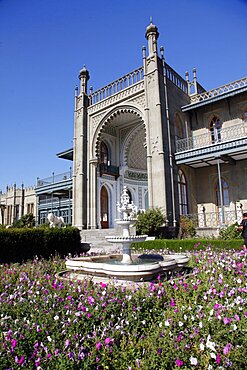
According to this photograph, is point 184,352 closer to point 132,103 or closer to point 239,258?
point 239,258

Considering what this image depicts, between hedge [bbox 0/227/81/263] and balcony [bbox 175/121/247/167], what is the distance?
7.32 meters

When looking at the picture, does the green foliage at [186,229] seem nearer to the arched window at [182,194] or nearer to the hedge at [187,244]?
the arched window at [182,194]

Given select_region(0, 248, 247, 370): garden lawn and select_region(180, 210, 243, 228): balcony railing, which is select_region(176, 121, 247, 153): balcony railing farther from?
select_region(0, 248, 247, 370): garden lawn

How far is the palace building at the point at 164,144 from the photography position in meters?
13.5

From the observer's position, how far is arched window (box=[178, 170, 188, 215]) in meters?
14.5

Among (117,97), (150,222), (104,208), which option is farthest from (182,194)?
(117,97)

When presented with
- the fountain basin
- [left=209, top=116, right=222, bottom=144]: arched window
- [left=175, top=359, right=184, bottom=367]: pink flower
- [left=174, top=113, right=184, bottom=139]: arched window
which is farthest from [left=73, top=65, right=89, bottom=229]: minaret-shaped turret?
[left=175, top=359, right=184, bottom=367]: pink flower

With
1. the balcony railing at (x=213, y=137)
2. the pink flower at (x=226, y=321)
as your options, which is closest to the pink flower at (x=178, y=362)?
the pink flower at (x=226, y=321)

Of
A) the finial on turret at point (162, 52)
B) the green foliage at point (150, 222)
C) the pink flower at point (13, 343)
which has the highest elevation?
the finial on turret at point (162, 52)

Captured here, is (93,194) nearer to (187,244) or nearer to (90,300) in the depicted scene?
(187,244)

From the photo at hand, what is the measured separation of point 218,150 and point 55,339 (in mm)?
12376

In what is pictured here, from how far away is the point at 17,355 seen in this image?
206 cm

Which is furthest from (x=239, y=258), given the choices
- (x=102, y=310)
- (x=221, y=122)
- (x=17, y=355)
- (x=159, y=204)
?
(x=221, y=122)

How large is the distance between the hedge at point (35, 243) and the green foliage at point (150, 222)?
3.11 m
